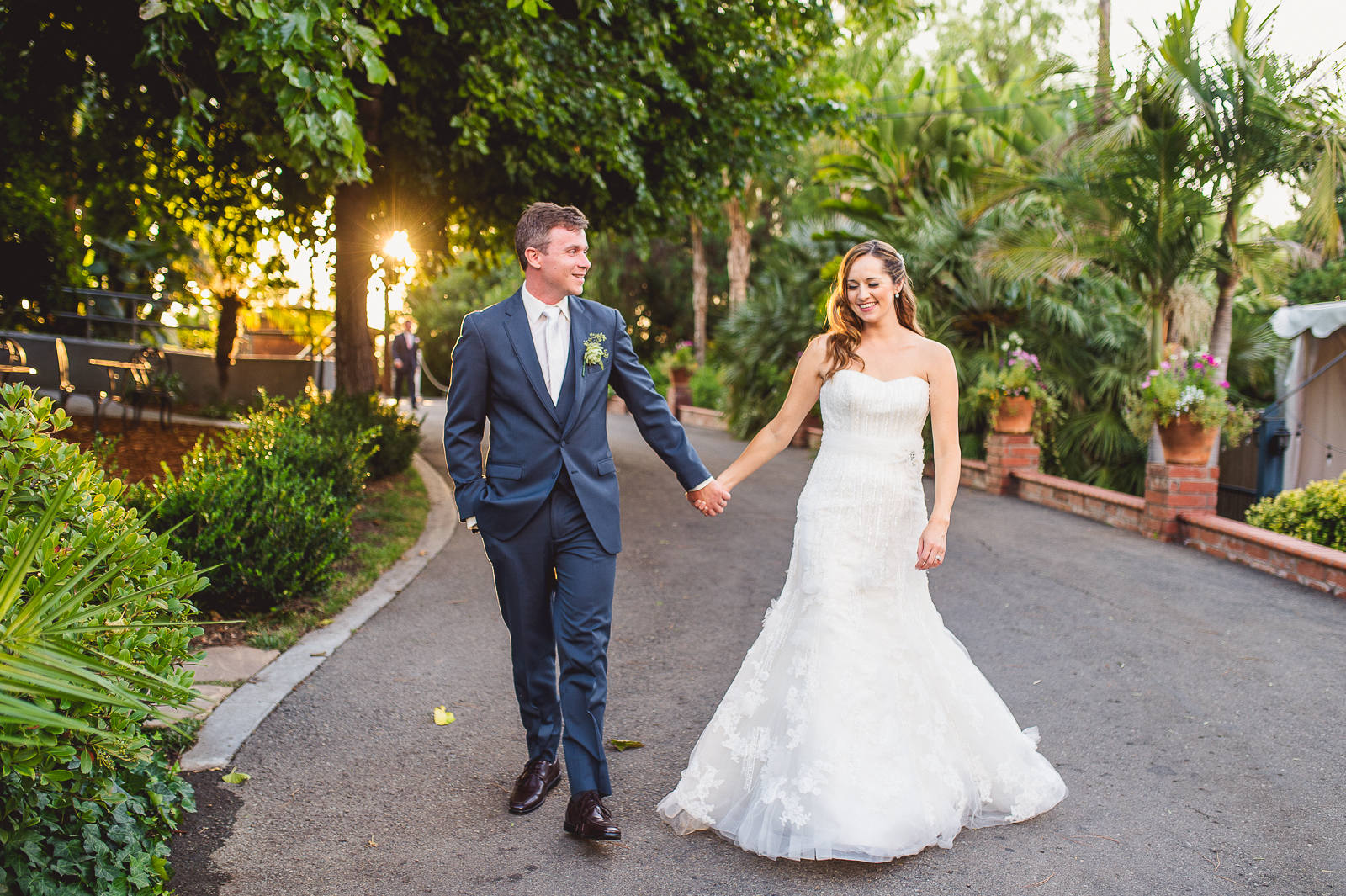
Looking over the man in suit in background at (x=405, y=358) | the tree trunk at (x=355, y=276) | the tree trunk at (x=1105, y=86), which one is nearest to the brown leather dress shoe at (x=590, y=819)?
the tree trunk at (x=355, y=276)

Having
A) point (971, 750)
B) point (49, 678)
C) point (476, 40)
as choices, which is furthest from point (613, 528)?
point (476, 40)

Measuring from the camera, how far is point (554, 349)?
3.64m

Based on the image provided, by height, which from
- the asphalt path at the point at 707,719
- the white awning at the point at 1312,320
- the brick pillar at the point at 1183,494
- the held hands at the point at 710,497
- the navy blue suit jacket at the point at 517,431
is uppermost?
the white awning at the point at 1312,320

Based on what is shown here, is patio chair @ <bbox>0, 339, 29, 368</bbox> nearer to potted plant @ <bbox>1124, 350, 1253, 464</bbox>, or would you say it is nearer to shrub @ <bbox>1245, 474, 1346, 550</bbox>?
potted plant @ <bbox>1124, 350, 1253, 464</bbox>

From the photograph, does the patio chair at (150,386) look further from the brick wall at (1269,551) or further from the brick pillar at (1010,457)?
the brick wall at (1269,551)

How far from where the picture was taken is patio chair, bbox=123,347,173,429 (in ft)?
43.4

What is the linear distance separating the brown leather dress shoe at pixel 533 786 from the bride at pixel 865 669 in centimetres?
51

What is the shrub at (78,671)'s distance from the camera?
85.4 inches

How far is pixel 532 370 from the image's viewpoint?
11.6 feet

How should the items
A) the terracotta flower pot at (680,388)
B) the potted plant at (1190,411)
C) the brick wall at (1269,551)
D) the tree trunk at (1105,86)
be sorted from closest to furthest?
1. the brick wall at (1269,551)
2. the potted plant at (1190,411)
3. the tree trunk at (1105,86)
4. the terracotta flower pot at (680,388)

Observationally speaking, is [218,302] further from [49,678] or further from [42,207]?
[49,678]

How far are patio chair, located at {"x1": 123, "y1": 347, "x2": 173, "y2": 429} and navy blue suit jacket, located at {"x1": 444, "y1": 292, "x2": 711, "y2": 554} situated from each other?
1093 cm

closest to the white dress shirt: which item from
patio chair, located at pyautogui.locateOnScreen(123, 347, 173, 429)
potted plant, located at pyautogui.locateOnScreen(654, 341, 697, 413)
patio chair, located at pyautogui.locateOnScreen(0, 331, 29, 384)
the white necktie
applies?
the white necktie

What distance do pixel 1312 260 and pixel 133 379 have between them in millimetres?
14515
